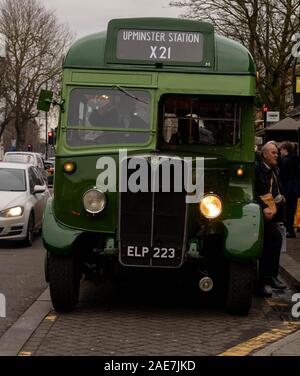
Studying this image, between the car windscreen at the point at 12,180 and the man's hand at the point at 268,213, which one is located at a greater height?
the man's hand at the point at 268,213

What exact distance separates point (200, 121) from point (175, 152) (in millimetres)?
512

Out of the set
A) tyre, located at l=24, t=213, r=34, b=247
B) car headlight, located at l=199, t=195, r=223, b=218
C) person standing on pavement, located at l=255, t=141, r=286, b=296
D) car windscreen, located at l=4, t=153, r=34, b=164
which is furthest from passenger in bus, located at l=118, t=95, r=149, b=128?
car windscreen, located at l=4, t=153, r=34, b=164

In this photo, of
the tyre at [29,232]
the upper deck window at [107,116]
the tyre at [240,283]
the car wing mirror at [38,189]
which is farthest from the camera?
the car wing mirror at [38,189]

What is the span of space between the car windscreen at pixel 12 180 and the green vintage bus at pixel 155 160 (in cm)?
631

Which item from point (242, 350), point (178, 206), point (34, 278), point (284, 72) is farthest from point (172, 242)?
point (284, 72)

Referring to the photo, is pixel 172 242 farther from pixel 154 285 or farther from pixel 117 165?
pixel 154 285

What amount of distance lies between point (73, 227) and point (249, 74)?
8.27 feet

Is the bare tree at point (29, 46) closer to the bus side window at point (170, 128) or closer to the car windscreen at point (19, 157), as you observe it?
the car windscreen at point (19, 157)

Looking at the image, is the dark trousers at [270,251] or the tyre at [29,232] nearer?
the dark trousers at [270,251]

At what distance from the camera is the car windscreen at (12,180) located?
1462 centimetres

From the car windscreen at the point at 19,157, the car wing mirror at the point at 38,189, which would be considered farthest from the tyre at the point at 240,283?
the car windscreen at the point at 19,157

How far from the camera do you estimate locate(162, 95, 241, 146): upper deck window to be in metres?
8.10

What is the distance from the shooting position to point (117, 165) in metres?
7.56

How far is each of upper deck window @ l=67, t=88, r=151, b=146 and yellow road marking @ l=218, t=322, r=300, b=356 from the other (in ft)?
7.77
